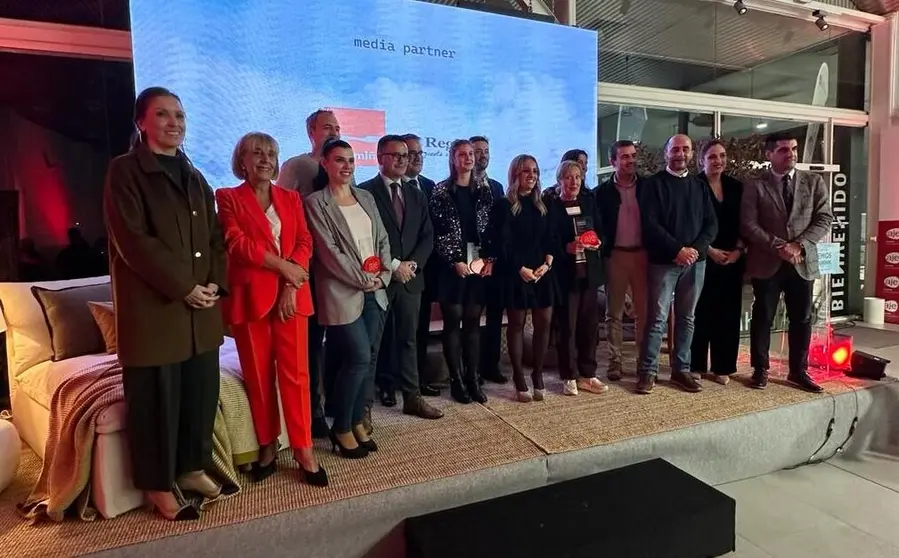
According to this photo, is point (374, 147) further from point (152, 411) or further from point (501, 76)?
point (152, 411)

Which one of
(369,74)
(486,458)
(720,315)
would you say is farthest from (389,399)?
(369,74)

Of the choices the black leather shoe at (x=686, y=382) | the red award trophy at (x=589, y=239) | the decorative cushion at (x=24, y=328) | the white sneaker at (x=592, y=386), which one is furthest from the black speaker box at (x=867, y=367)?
the decorative cushion at (x=24, y=328)

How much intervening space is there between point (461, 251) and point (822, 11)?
5.86 metres

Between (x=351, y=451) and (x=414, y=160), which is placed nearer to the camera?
(x=351, y=451)

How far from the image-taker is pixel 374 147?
390cm

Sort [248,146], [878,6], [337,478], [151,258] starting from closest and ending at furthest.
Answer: [151,258] → [248,146] → [337,478] → [878,6]

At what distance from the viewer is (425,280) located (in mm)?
3102

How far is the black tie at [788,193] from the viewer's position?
328 centimetres

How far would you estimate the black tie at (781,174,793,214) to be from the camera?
10.7 feet

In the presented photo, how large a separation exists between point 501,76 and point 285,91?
5.48 feet

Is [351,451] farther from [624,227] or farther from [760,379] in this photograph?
[760,379]

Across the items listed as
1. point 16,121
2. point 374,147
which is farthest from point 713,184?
point 16,121

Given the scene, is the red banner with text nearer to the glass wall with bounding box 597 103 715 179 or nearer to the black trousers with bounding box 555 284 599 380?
the glass wall with bounding box 597 103 715 179

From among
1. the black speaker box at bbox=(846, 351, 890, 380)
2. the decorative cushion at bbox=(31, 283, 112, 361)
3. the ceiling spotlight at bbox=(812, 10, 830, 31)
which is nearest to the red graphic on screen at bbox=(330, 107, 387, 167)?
the decorative cushion at bbox=(31, 283, 112, 361)
